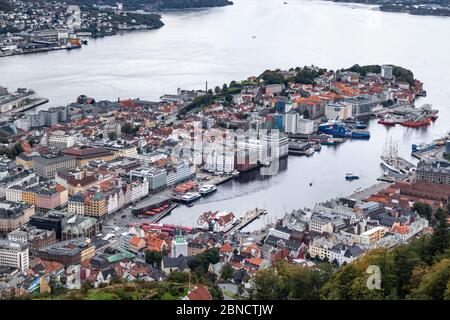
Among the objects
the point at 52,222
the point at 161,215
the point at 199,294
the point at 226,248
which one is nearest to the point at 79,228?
the point at 52,222

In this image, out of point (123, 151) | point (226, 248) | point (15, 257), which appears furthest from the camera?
point (123, 151)

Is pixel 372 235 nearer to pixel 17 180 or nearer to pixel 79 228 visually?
pixel 79 228

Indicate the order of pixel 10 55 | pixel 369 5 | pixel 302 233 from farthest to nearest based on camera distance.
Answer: pixel 369 5
pixel 10 55
pixel 302 233

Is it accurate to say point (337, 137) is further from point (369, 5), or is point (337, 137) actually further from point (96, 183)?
point (369, 5)

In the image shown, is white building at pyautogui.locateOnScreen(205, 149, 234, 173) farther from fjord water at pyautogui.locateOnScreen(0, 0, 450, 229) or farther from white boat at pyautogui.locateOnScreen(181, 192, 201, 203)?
white boat at pyautogui.locateOnScreen(181, 192, 201, 203)

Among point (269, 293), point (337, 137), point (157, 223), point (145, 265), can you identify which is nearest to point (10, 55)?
point (337, 137)
